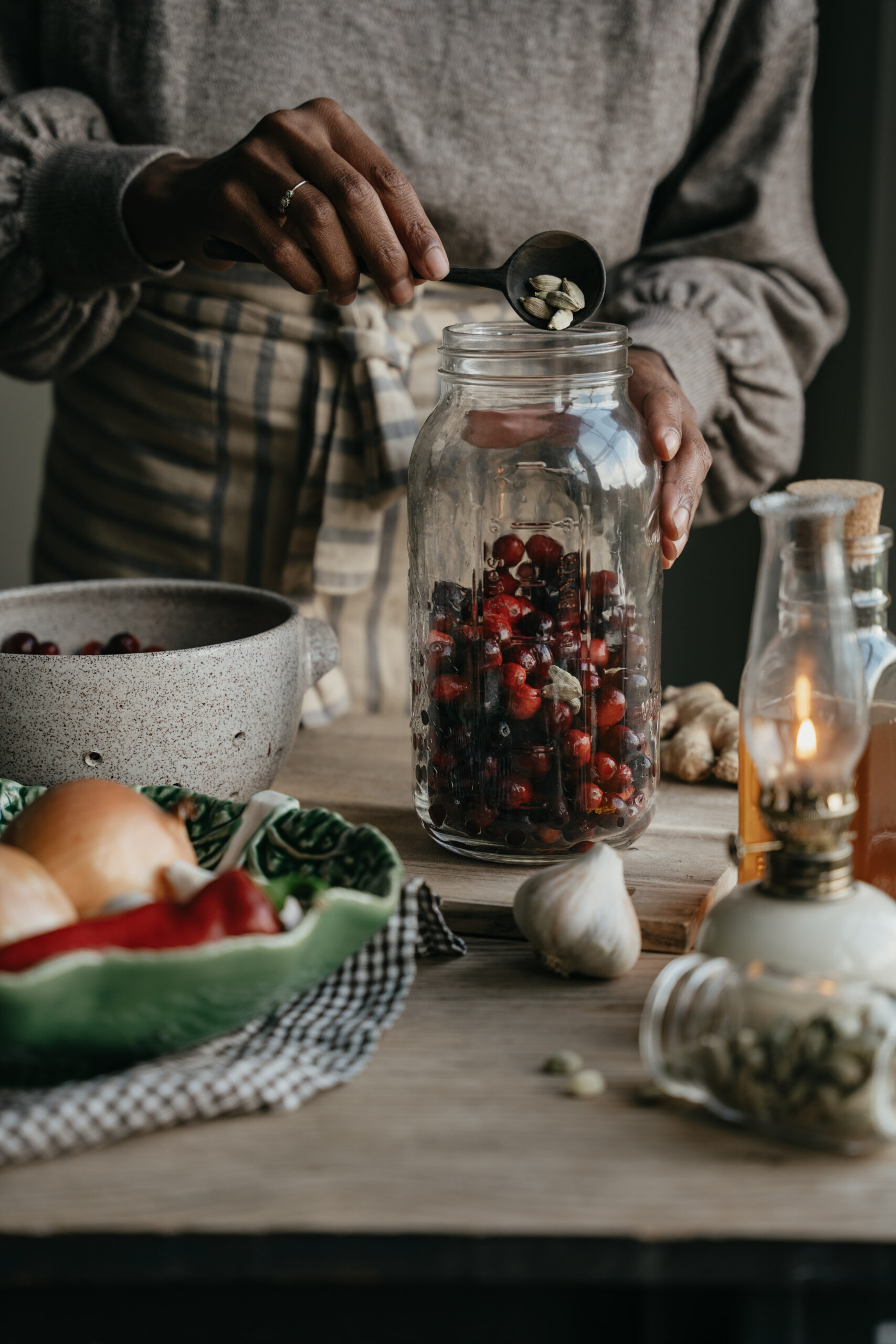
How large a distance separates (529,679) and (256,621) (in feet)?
0.85

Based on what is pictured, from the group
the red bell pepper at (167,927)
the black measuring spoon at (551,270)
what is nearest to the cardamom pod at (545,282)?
the black measuring spoon at (551,270)

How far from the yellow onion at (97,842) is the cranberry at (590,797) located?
0.26m

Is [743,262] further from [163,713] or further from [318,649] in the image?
Result: [163,713]

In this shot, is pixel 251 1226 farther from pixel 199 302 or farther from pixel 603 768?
pixel 199 302

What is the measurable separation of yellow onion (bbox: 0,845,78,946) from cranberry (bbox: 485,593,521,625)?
1.03 ft

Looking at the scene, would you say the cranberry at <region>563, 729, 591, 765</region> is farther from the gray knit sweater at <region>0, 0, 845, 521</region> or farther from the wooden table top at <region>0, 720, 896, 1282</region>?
the gray knit sweater at <region>0, 0, 845, 521</region>

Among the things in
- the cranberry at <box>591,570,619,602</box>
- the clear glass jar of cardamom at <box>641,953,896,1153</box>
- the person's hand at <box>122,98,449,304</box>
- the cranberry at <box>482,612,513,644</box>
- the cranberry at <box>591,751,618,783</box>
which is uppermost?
the person's hand at <box>122,98,449,304</box>

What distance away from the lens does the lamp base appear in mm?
509

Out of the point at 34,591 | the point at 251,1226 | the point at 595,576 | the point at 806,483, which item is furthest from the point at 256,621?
the point at 251,1226

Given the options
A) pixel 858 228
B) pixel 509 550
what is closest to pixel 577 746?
pixel 509 550

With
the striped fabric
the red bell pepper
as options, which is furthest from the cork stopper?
the striped fabric

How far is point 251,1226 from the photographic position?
433 mm

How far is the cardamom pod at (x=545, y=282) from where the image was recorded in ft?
2.70

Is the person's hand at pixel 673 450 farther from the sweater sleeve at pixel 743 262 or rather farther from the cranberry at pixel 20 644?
the cranberry at pixel 20 644
